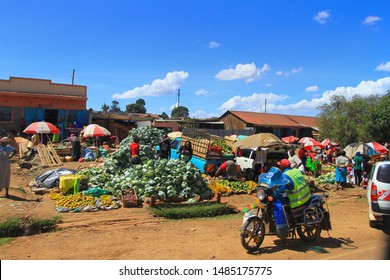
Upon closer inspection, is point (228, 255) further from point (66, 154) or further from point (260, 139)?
point (66, 154)

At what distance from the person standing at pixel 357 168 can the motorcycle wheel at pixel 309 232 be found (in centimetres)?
1074

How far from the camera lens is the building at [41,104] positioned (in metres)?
27.2

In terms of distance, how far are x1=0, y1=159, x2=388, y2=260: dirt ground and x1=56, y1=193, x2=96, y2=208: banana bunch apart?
0.34 metres

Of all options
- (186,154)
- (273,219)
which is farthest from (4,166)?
(273,219)

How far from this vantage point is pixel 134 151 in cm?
1295

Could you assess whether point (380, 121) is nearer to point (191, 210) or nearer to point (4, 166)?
point (191, 210)

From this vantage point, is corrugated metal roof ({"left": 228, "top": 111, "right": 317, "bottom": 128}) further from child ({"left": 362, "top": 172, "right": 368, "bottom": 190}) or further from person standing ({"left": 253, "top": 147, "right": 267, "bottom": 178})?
person standing ({"left": 253, "top": 147, "right": 267, "bottom": 178})

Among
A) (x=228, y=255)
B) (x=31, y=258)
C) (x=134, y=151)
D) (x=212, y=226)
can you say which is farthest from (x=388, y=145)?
(x=31, y=258)

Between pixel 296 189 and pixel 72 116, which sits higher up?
pixel 72 116

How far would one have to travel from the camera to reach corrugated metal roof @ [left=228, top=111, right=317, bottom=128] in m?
41.4

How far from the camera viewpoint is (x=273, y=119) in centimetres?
4472

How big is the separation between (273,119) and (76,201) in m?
37.7

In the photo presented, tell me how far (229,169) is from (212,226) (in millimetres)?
6206

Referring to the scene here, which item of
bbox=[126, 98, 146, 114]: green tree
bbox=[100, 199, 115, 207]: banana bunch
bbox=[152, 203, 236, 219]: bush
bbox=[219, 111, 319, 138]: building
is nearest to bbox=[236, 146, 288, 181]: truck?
bbox=[152, 203, 236, 219]: bush
